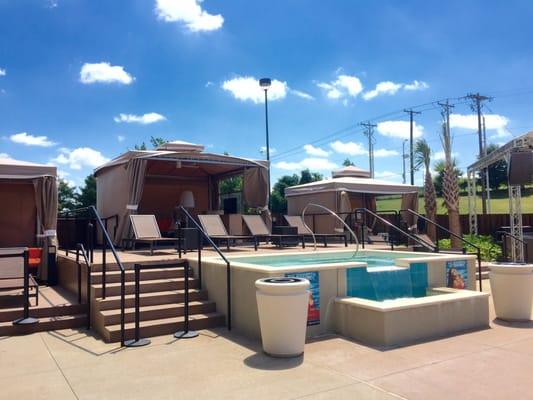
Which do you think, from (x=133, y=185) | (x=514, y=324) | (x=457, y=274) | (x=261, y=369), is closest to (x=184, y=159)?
(x=133, y=185)

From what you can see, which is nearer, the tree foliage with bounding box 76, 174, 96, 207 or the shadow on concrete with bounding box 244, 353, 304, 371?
the shadow on concrete with bounding box 244, 353, 304, 371

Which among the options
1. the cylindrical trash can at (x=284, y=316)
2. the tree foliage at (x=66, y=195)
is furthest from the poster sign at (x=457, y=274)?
the tree foliage at (x=66, y=195)

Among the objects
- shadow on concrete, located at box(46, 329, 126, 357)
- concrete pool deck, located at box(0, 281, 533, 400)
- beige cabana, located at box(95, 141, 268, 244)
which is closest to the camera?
concrete pool deck, located at box(0, 281, 533, 400)

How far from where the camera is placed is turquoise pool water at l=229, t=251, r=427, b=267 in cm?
708

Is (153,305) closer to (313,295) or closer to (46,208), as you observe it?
(313,295)

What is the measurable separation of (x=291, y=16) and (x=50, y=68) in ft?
21.6

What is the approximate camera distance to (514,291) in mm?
5820

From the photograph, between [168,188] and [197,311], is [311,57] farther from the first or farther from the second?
[197,311]

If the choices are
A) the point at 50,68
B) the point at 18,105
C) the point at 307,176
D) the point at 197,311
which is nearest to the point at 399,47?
the point at 50,68

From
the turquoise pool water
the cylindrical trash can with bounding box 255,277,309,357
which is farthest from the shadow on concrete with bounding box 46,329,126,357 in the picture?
the turquoise pool water

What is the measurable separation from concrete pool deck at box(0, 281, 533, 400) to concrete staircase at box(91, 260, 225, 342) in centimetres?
21

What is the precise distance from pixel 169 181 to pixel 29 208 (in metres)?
5.13

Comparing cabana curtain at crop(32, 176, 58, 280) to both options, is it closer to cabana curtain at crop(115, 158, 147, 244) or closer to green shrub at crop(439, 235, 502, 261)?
cabana curtain at crop(115, 158, 147, 244)

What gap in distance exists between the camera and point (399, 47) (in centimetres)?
1373
